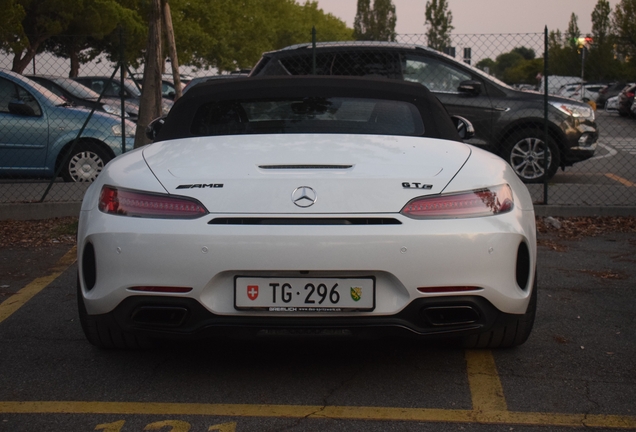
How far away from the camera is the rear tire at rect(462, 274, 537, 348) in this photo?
13.3 ft

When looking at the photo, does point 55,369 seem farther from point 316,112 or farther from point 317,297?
point 316,112

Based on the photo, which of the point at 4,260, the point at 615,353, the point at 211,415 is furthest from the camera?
the point at 4,260

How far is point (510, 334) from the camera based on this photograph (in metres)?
4.21

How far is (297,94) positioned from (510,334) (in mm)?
1592

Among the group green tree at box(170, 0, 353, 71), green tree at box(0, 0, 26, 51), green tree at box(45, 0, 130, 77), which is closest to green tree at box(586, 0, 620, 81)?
green tree at box(170, 0, 353, 71)

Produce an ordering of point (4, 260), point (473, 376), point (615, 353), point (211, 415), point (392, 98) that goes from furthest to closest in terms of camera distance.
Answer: point (4, 260) < point (392, 98) < point (615, 353) < point (473, 376) < point (211, 415)

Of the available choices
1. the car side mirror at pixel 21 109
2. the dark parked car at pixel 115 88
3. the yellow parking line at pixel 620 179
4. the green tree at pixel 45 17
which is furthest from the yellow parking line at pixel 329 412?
the green tree at pixel 45 17

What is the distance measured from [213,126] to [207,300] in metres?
1.15

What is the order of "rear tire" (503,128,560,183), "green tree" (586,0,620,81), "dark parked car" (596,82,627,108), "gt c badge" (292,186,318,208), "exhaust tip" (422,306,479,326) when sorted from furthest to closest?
"green tree" (586,0,620,81) → "dark parked car" (596,82,627,108) → "rear tire" (503,128,560,183) → "exhaust tip" (422,306,479,326) → "gt c badge" (292,186,318,208)

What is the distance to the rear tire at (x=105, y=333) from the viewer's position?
3.92 m

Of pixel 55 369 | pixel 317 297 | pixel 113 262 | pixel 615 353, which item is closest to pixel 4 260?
pixel 55 369

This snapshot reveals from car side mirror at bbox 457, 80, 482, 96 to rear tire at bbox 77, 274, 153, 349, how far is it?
24.9 ft

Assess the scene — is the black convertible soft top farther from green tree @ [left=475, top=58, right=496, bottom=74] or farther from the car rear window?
green tree @ [left=475, top=58, right=496, bottom=74]

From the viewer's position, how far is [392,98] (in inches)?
185
